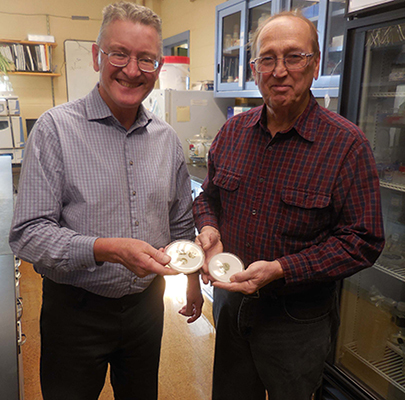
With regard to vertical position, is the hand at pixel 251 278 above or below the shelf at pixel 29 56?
below

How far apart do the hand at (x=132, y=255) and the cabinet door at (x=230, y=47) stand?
2.30 m

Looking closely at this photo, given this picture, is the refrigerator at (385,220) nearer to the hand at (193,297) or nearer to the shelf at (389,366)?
the shelf at (389,366)

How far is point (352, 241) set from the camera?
3.61 feet

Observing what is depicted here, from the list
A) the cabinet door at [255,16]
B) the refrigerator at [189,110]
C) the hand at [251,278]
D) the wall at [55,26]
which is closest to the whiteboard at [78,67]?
the wall at [55,26]

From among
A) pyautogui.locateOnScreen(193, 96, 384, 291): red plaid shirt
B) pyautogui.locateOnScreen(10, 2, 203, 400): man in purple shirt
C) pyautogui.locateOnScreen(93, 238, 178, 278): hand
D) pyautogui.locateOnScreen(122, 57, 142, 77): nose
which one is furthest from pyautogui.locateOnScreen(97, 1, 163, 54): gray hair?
pyautogui.locateOnScreen(93, 238, 178, 278): hand

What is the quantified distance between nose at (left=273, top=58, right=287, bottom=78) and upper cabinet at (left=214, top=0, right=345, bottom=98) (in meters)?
1.06

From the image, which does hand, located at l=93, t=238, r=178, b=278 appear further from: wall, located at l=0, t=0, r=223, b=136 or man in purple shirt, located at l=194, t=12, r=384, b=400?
wall, located at l=0, t=0, r=223, b=136

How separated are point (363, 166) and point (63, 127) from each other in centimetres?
91

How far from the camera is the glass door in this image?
1.66m

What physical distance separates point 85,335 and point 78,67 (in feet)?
16.3

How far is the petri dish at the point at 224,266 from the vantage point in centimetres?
117

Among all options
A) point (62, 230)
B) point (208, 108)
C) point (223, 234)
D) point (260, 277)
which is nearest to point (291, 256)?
point (260, 277)

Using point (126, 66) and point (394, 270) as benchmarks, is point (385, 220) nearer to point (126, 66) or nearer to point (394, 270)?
point (394, 270)

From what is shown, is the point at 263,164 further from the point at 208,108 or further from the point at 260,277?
the point at 208,108
